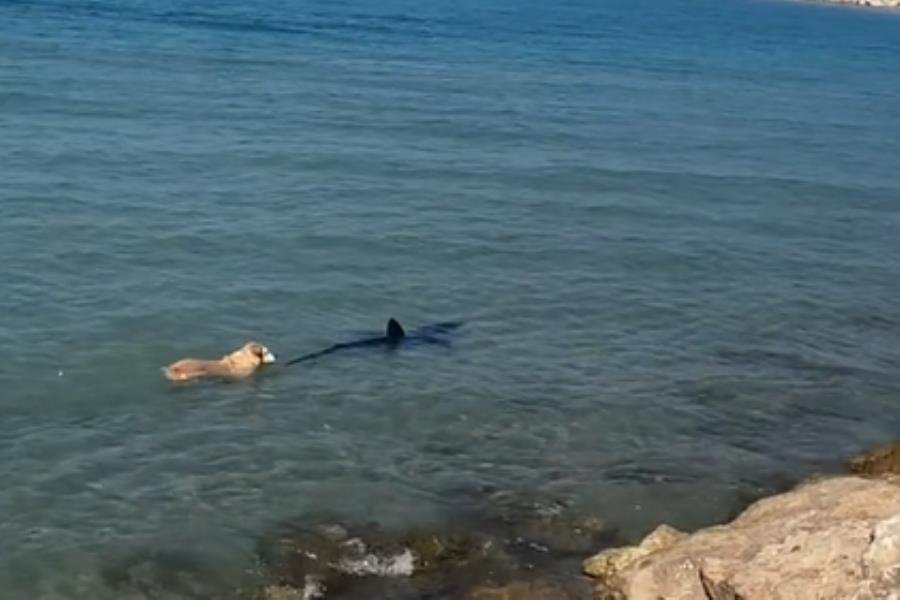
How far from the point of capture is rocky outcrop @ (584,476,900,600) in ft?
41.0

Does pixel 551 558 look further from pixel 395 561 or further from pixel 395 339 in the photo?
pixel 395 339

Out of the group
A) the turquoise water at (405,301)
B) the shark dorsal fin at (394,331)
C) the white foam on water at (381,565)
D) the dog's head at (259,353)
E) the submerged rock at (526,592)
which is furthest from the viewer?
the shark dorsal fin at (394,331)

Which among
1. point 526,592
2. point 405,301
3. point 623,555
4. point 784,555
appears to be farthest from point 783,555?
point 405,301

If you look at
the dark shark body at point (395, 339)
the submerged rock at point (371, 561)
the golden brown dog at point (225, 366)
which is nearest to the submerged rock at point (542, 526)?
the submerged rock at point (371, 561)

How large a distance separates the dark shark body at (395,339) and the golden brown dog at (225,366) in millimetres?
793

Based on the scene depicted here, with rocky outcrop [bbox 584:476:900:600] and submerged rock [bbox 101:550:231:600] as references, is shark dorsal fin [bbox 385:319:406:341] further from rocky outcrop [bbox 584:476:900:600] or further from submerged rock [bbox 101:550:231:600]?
rocky outcrop [bbox 584:476:900:600]

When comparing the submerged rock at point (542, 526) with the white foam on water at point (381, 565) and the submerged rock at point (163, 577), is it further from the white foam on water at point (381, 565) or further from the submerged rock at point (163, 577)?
the submerged rock at point (163, 577)

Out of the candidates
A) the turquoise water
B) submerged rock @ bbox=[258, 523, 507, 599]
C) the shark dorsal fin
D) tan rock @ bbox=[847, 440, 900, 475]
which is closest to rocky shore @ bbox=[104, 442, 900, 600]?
submerged rock @ bbox=[258, 523, 507, 599]

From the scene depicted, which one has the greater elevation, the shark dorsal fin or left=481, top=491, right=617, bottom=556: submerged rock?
the shark dorsal fin

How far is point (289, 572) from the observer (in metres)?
16.1

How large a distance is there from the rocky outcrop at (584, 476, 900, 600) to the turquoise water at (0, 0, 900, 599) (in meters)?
2.11

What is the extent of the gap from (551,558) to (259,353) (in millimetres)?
7925

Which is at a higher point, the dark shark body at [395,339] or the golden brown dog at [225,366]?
the golden brown dog at [225,366]

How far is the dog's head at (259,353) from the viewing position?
22.2 metres
